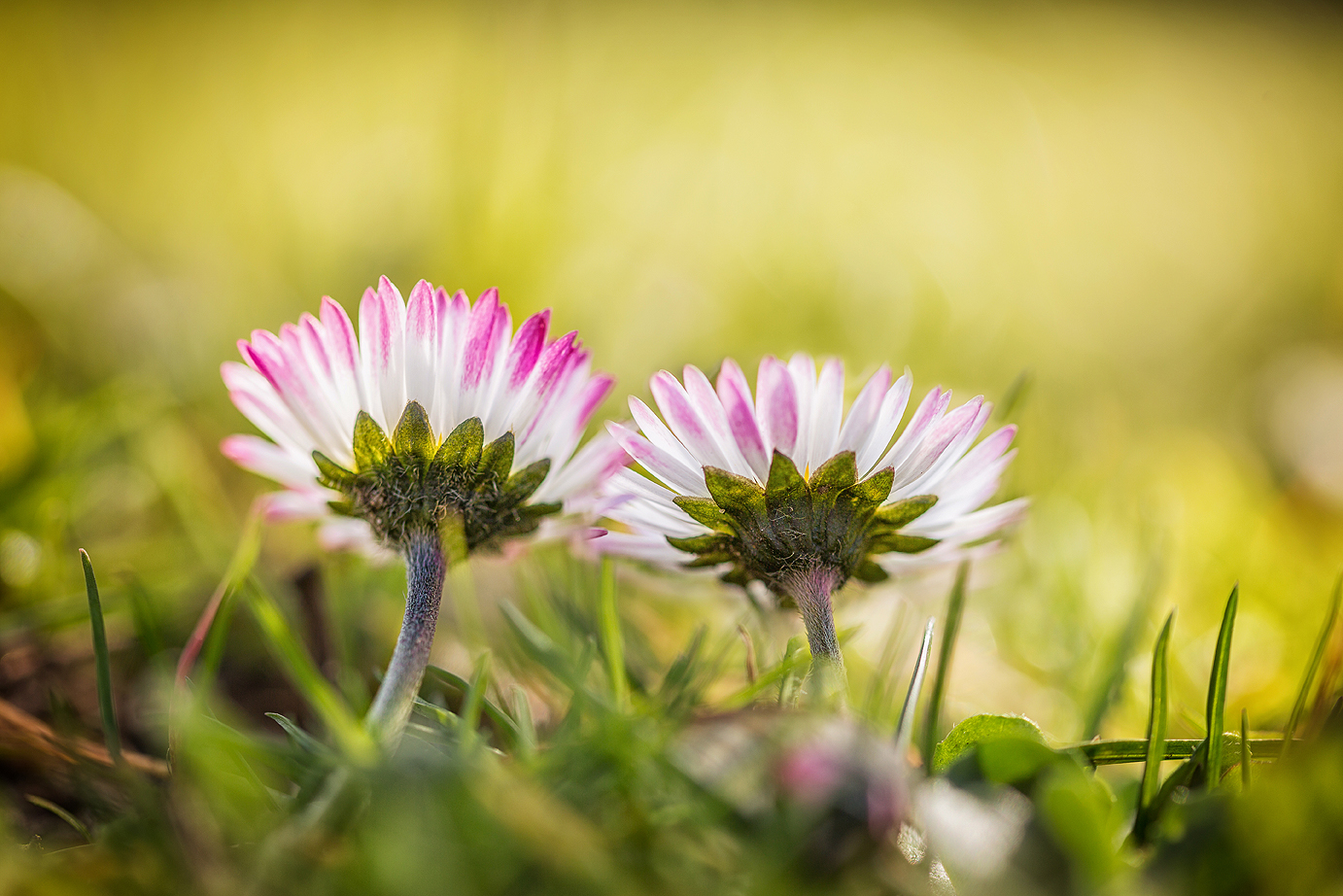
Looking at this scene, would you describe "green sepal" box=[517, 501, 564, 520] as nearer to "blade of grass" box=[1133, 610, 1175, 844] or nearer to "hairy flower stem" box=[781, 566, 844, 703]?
"hairy flower stem" box=[781, 566, 844, 703]

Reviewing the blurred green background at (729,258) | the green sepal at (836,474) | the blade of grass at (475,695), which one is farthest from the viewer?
the blurred green background at (729,258)

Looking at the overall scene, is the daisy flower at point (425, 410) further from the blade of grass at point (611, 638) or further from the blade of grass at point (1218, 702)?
the blade of grass at point (1218, 702)

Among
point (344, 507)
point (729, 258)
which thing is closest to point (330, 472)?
point (344, 507)

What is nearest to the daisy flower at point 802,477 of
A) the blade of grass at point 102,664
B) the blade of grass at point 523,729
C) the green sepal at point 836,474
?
the green sepal at point 836,474

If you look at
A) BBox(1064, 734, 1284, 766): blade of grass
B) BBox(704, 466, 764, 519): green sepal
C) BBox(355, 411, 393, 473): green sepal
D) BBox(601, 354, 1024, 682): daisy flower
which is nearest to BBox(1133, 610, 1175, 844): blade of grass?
BBox(1064, 734, 1284, 766): blade of grass

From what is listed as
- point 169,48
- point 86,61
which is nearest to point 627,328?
point 86,61

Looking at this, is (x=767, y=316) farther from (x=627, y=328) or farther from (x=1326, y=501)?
(x=1326, y=501)

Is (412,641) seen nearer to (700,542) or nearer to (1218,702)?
(700,542)
